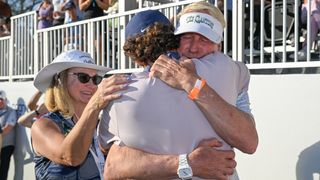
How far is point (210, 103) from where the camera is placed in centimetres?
194

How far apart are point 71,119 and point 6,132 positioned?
5958 mm

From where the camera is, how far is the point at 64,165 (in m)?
2.72

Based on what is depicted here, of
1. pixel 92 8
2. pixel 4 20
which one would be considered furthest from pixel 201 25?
pixel 4 20

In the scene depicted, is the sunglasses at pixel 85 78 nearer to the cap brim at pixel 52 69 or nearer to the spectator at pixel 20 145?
the cap brim at pixel 52 69

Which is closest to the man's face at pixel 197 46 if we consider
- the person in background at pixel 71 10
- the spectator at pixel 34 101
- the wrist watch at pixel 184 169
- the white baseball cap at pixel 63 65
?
the wrist watch at pixel 184 169

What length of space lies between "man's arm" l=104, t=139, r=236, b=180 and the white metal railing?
2.48 meters

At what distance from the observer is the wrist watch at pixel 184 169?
1.97m

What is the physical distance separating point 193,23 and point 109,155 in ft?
2.13

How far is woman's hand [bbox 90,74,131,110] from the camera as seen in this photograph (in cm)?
201

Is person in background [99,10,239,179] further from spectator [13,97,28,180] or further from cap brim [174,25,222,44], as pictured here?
spectator [13,97,28,180]

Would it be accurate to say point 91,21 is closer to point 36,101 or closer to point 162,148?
point 36,101

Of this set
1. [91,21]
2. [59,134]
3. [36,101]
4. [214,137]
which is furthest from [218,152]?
[36,101]

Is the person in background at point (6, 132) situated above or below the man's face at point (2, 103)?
below

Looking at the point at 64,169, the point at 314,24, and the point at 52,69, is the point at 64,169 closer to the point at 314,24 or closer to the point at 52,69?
the point at 52,69
